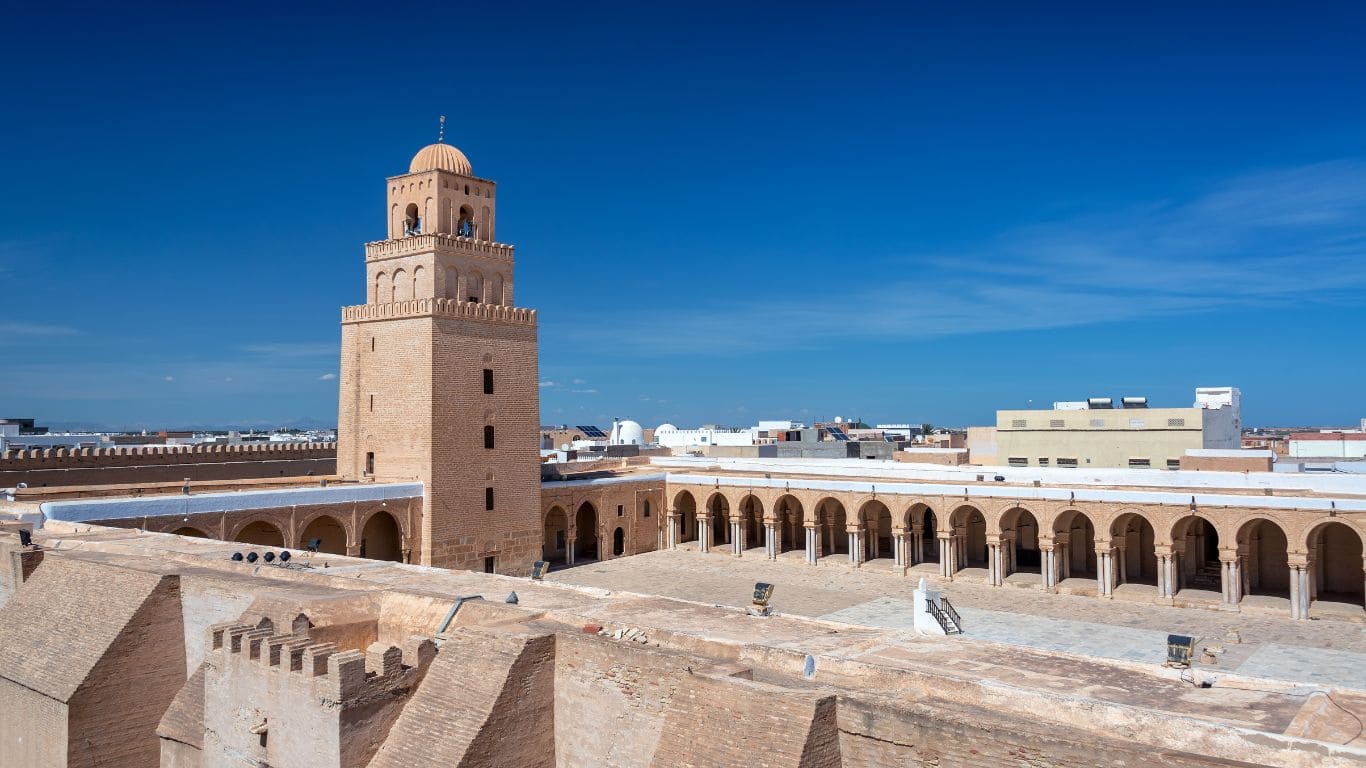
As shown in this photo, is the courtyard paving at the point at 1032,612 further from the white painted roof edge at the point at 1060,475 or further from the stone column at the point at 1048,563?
the white painted roof edge at the point at 1060,475

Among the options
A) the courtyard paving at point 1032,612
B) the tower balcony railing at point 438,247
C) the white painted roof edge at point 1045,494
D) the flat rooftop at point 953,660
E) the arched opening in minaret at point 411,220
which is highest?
the arched opening in minaret at point 411,220

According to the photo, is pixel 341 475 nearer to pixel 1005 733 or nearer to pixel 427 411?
pixel 427 411

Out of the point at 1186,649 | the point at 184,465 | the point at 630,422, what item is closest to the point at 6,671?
the point at 1186,649

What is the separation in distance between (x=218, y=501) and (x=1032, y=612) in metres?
20.2

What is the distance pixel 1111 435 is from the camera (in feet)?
122

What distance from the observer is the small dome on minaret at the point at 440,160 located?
2881cm

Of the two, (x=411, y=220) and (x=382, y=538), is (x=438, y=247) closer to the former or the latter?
(x=411, y=220)

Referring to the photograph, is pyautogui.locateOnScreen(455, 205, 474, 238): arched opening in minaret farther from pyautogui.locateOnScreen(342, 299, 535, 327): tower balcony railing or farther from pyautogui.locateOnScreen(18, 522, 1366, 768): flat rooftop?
pyautogui.locateOnScreen(18, 522, 1366, 768): flat rooftop

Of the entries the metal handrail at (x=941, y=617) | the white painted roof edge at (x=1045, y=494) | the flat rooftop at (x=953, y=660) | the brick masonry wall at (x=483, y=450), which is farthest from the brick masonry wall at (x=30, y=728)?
the white painted roof edge at (x=1045, y=494)

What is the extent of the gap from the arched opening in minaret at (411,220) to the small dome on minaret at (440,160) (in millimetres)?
1061

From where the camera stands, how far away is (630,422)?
61781 mm

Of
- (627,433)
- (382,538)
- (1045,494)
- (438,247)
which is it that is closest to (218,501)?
(382,538)

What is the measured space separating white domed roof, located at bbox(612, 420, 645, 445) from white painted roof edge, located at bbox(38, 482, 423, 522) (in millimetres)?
33387

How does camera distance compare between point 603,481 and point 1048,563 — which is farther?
point 603,481
